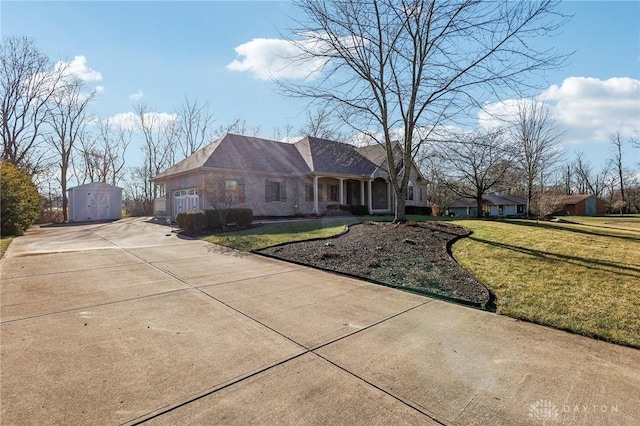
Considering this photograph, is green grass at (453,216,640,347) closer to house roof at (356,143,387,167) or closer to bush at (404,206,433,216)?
bush at (404,206,433,216)

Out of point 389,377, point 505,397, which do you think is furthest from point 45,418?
point 505,397

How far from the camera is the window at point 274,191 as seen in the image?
2061 cm

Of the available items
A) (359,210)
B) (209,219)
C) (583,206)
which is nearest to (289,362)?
(209,219)

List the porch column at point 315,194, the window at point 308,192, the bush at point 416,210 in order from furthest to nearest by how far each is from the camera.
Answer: the bush at point 416,210 → the window at point 308,192 → the porch column at point 315,194

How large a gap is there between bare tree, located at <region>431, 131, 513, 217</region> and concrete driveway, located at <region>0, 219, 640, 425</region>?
26.7ft

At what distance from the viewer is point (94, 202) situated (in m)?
25.4

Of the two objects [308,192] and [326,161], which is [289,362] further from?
[326,161]

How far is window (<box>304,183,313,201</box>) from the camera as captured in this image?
22.0 m

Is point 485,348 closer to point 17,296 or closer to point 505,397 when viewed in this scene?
point 505,397

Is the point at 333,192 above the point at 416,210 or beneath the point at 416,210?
above

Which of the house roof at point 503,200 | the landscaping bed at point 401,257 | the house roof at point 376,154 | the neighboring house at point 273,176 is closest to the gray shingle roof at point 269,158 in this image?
the neighboring house at point 273,176

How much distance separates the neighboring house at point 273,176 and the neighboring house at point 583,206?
4053cm

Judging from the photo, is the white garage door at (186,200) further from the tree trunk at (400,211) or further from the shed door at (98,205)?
the tree trunk at (400,211)

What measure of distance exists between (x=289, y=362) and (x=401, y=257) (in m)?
5.02
